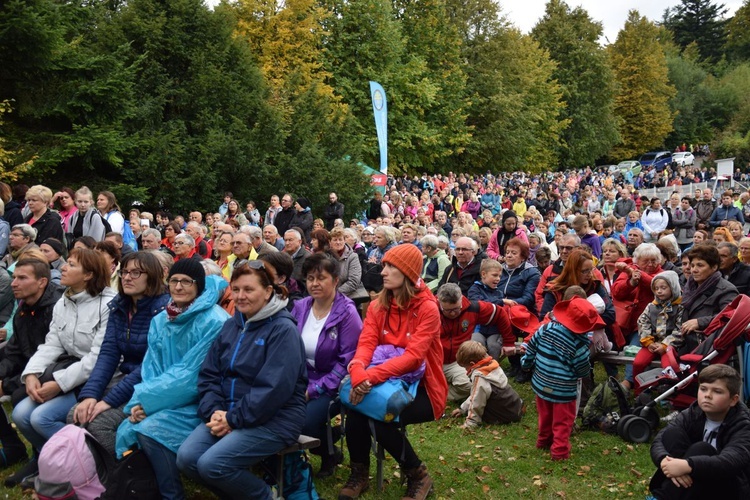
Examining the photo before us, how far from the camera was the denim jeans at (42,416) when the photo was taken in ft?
17.0

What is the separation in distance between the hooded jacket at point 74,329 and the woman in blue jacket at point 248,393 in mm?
1394

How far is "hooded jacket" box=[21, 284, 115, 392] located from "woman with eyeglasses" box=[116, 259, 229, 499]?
823mm

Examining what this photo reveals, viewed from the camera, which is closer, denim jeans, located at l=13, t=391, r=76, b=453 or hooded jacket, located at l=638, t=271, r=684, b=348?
denim jeans, located at l=13, t=391, r=76, b=453

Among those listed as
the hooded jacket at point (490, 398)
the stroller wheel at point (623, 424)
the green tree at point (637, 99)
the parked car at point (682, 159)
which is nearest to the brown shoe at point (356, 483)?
the hooded jacket at point (490, 398)

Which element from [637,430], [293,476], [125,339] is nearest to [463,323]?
[637,430]

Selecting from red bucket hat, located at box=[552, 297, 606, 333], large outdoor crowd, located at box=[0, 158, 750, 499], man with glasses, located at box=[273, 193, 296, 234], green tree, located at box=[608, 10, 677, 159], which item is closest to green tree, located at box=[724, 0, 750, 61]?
green tree, located at box=[608, 10, 677, 159]

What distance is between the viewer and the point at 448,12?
43281mm

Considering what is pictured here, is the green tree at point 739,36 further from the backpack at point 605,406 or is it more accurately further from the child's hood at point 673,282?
the backpack at point 605,406

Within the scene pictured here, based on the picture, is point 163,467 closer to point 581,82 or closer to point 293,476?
point 293,476

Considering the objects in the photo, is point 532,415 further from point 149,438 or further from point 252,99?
point 252,99

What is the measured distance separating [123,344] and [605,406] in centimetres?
432

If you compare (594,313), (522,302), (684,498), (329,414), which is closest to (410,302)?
(329,414)

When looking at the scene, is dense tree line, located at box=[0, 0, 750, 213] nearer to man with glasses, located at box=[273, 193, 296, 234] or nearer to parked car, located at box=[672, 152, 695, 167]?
parked car, located at box=[672, 152, 695, 167]

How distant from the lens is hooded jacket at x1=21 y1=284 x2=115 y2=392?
544 centimetres
